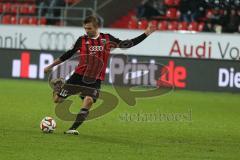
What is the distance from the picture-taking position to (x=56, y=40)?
28016 mm

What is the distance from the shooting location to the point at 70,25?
30047mm

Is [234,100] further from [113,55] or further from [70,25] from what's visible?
[70,25]

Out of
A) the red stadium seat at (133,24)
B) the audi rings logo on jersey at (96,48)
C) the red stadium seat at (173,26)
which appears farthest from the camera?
the red stadium seat at (133,24)

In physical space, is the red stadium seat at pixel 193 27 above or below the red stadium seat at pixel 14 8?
below

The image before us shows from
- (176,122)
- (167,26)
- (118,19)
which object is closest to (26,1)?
(118,19)

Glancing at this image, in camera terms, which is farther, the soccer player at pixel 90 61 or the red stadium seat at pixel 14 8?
the red stadium seat at pixel 14 8

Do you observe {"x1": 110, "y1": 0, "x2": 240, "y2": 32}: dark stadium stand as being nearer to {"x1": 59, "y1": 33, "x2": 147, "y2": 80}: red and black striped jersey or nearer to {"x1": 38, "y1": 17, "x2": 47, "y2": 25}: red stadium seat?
{"x1": 38, "y1": 17, "x2": 47, "y2": 25}: red stadium seat

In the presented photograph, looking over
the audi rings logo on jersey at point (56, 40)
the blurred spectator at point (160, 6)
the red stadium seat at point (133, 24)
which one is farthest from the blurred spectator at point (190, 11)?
the audi rings logo on jersey at point (56, 40)

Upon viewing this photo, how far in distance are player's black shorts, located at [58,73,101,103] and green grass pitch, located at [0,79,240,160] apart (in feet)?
2.32

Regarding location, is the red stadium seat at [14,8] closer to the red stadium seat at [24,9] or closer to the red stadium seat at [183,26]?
the red stadium seat at [24,9]

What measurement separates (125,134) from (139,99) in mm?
8500

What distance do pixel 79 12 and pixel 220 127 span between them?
16317 millimetres

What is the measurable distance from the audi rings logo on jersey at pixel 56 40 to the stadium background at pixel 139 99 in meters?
0.04

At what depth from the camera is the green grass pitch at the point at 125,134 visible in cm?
1034
